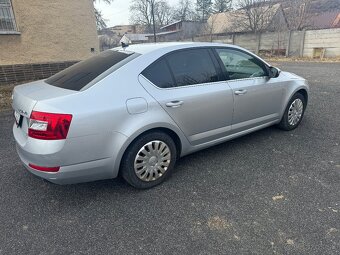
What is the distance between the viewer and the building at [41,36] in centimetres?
870

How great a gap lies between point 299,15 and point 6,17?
2412 centimetres

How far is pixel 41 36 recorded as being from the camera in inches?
370

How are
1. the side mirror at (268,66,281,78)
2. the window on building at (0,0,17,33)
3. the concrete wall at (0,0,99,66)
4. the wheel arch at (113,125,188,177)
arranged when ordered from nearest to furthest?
1. the wheel arch at (113,125,188,177)
2. the side mirror at (268,66,281,78)
3. the window on building at (0,0,17,33)
4. the concrete wall at (0,0,99,66)

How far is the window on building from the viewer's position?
28.2 ft

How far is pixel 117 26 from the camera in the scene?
7869cm

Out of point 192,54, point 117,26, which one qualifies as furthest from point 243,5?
point 117,26

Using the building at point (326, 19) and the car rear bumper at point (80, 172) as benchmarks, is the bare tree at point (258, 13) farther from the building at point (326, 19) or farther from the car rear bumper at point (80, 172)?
the car rear bumper at point (80, 172)

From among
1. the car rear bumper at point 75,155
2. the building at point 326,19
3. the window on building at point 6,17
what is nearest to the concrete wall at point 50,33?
the window on building at point 6,17

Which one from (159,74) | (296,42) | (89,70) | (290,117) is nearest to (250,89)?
(290,117)

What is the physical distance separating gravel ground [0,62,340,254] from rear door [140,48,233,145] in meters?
0.55

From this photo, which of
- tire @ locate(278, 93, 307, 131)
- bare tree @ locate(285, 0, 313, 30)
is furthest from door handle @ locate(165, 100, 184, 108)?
bare tree @ locate(285, 0, 313, 30)

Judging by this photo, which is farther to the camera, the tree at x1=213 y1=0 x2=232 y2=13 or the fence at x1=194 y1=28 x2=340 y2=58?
the tree at x1=213 y1=0 x2=232 y2=13

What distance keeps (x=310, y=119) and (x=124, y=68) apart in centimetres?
401

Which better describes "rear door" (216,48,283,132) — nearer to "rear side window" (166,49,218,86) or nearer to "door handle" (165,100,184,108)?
"rear side window" (166,49,218,86)
